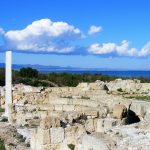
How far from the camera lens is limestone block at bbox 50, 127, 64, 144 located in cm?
1683

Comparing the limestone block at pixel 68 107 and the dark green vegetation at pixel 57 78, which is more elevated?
the dark green vegetation at pixel 57 78

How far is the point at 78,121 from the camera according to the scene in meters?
20.2

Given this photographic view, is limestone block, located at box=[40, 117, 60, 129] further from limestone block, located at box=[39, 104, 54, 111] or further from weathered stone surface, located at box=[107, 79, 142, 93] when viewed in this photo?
weathered stone surface, located at box=[107, 79, 142, 93]

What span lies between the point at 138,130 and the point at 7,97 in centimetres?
1602

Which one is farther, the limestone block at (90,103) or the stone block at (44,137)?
the limestone block at (90,103)

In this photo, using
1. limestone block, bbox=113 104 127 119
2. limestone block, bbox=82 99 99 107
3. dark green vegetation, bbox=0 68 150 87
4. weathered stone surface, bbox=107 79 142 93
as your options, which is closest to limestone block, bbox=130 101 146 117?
limestone block, bbox=82 99 99 107

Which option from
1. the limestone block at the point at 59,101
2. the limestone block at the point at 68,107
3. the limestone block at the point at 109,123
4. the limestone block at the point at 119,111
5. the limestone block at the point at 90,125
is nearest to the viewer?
the limestone block at the point at 109,123

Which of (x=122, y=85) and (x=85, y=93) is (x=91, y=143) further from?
(x=122, y=85)

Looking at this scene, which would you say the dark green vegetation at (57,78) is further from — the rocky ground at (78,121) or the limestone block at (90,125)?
the limestone block at (90,125)

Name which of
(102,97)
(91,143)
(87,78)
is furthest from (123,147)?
(87,78)

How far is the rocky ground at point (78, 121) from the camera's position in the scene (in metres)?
13.4

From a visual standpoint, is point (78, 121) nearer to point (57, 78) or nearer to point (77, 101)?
point (77, 101)

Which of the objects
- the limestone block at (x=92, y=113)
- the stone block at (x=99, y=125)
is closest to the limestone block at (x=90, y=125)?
the stone block at (x=99, y=125)

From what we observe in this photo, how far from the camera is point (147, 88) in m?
32.0
